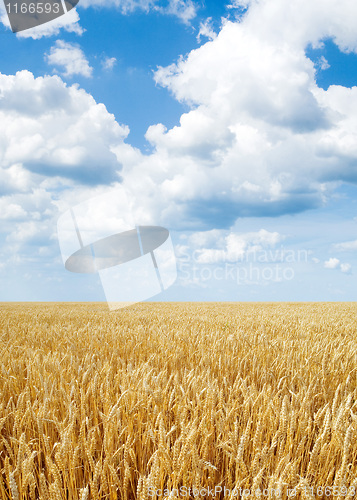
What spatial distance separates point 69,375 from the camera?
310 centimetres

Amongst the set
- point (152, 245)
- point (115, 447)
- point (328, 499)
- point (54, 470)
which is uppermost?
point (152, 245)

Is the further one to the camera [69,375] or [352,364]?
[352,364]

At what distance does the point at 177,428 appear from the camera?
2139 mm

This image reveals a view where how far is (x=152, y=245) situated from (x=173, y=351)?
20.3ft

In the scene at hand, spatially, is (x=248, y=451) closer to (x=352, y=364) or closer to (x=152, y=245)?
(x=352, y=364)

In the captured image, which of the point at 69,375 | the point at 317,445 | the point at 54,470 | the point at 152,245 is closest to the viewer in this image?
the point at 54,470

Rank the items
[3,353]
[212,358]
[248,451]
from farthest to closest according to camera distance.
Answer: [3,353] → [212,358] → [248,451]

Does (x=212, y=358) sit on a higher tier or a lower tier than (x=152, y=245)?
lower

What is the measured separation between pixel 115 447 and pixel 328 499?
1.02 m

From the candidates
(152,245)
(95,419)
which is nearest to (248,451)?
(95,419)

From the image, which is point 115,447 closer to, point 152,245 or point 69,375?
point 69,375

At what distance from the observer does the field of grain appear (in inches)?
56.7

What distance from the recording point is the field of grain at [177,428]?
4.73ft

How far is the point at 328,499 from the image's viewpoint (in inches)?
63.1
